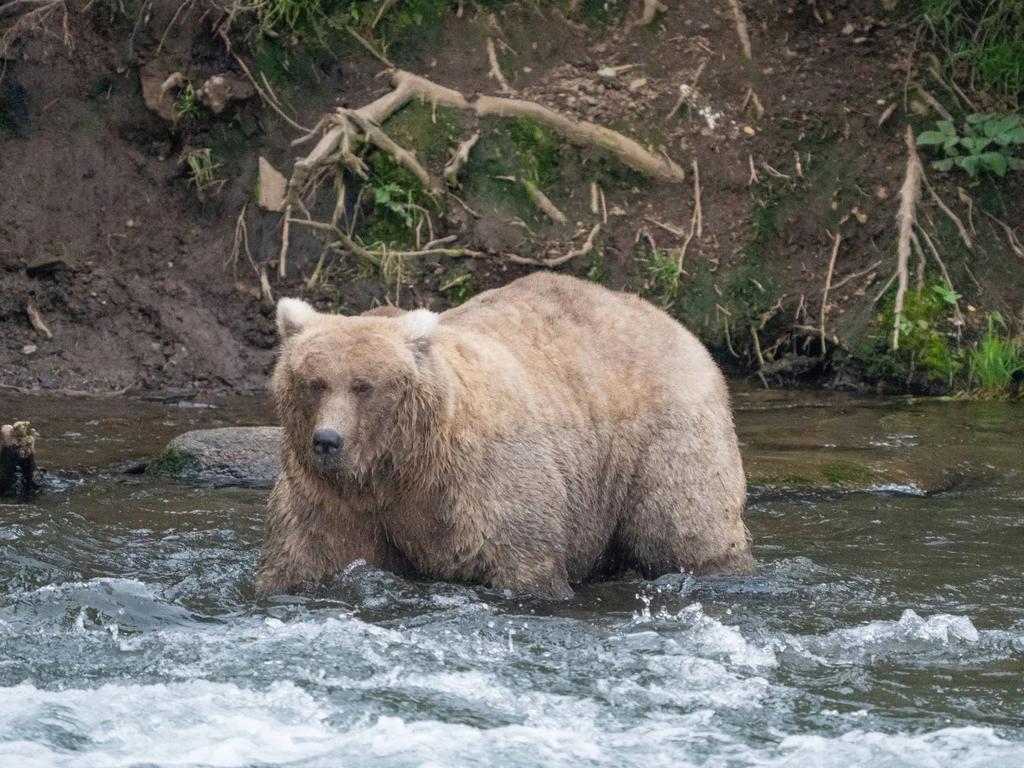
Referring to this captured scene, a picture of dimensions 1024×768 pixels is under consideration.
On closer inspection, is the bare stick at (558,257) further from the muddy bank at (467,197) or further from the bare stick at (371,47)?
the bare stick at (371,47)

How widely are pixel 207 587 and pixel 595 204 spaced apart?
620 cm

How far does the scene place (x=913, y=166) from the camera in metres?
12.6

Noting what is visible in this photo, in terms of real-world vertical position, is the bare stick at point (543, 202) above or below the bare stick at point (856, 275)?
above

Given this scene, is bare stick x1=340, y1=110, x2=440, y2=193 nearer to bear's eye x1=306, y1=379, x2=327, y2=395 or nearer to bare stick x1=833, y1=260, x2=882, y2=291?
bare stick x1=833, y1=260, x2=882, y2=291

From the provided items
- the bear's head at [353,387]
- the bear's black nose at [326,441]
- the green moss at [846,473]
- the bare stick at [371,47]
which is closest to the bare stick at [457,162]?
the bare stick at [371,47]

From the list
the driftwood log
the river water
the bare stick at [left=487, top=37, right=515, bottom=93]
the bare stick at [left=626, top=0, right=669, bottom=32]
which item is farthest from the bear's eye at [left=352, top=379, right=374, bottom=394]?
the bare stick at [left=626, top=0, right=669, bottom=32]

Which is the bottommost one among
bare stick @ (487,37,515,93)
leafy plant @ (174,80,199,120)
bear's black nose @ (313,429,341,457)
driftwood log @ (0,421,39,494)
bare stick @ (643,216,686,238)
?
driftwood log @ (0,421,39,494)

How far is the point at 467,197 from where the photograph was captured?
1259cm

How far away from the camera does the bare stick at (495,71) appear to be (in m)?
13.1

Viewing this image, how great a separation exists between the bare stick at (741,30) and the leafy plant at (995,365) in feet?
9.84

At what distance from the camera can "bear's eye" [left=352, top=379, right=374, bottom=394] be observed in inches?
252

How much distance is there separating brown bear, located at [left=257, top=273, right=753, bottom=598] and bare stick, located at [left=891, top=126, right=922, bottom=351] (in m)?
4.32

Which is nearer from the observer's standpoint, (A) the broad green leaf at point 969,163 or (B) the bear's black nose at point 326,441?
(B) the bear's black nose at point 326,441

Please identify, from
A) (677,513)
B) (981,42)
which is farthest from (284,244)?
(981,42)
